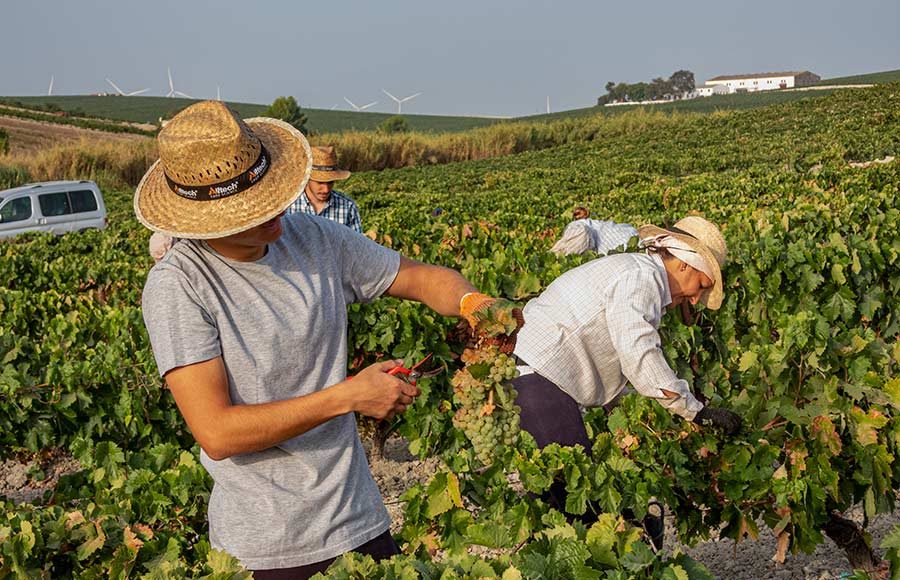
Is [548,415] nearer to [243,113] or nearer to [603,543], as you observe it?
[603,543]

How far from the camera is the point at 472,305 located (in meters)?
2.69

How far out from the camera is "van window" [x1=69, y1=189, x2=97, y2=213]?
2202 cm

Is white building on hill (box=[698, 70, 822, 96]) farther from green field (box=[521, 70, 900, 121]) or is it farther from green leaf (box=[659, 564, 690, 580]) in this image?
green leaf (box=[659, 564, 690, 580])

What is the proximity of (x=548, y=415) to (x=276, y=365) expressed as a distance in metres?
1.57

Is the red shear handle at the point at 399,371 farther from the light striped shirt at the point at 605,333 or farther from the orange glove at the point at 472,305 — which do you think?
the light striped shirt at the point at 605,333

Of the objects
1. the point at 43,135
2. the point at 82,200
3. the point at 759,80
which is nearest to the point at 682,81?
the point at 759,80

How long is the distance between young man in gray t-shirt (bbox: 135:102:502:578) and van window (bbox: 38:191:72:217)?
68.7 ft

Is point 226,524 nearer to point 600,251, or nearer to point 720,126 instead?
point 600,251

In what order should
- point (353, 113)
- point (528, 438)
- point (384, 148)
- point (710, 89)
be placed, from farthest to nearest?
point (710, 89), point (353, 113), point (384, 148), point (528, 438)

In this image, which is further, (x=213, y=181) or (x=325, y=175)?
(x=325, y=175)

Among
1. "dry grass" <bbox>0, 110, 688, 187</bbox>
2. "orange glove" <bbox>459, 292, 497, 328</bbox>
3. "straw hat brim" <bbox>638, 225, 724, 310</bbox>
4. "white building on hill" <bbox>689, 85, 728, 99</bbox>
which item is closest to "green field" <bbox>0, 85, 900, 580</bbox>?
"orange glove" <bbox>459, 292, 497, 328</bbox>

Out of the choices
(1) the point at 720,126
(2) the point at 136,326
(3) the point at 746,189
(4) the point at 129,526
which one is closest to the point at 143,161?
(1) the point at 720,126

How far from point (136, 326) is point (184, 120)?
4.59 m

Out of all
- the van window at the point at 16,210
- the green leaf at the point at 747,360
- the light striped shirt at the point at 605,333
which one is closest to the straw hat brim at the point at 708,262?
the light striped shirt at the point at 605,333
